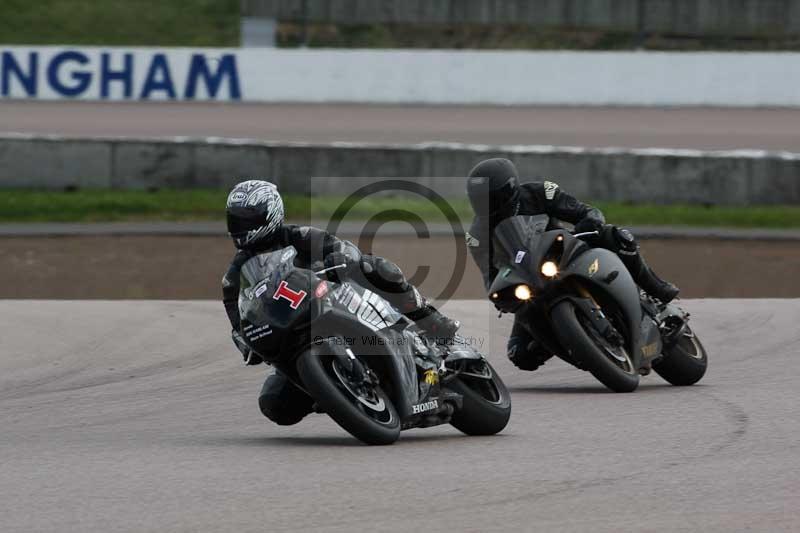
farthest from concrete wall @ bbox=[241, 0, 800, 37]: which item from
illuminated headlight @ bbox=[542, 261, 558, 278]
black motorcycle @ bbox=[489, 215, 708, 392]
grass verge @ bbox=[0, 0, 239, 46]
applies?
illuminated headlight @ bbox=[542, 261, 558, 278]

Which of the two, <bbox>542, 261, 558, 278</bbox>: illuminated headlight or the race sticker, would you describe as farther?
<bbox>542, 261, 558, 278</bbox>: illuminated headlight

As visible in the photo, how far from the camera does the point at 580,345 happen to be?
26.9 ft

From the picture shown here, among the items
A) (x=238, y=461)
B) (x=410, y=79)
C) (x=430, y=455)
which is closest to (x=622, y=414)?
(x=430, y=455)

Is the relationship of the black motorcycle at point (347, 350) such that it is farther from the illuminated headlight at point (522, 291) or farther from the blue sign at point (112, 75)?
the blue sign at point (112, 75)

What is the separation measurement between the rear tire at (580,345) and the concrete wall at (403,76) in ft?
70.3

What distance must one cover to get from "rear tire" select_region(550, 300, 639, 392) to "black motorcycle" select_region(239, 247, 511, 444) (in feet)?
5.11

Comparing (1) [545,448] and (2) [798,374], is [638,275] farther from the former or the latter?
(1) [545,448]

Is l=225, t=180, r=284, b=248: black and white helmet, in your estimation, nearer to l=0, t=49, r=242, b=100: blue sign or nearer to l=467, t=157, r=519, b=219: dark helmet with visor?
l=467, t=157, r=519, b=219: dark helmet with visor

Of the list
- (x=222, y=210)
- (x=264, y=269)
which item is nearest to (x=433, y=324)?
(x=264, y=269)

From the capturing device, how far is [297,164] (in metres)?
20.9

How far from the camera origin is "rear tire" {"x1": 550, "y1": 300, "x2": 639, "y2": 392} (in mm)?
8211

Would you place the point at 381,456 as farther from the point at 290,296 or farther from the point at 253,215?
the point at 253,215

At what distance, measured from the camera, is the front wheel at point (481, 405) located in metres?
6.93

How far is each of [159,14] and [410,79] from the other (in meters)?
12.5
